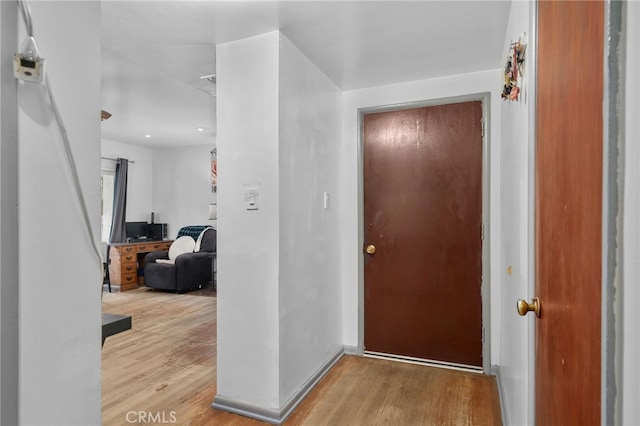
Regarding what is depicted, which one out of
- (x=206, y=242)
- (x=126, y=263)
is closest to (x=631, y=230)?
(x=206, y=242)

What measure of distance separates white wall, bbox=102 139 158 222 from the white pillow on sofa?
1.32 meters

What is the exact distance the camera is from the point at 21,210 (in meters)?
0.79

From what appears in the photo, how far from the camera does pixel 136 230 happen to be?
258 inches

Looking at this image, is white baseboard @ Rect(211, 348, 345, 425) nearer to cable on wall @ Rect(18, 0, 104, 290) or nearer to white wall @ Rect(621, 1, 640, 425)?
cable on wall @ Rect(18, 0, 104, 290)

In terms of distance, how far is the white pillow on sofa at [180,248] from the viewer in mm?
5914

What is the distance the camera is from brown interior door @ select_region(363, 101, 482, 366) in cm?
284

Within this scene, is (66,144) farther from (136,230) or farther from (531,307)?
(136,230)

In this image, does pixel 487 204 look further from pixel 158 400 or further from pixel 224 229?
pixel 158 400

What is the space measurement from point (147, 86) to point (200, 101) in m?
0.61

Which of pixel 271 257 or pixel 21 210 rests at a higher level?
pixel 21 210

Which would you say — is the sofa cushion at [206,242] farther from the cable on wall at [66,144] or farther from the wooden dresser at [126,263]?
the cable on wall at [66,144]

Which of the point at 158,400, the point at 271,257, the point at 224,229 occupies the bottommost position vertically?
the point at 158,400

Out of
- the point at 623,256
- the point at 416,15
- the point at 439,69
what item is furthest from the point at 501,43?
the point at 623,256

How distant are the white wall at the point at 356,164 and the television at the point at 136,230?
15.5 ft
